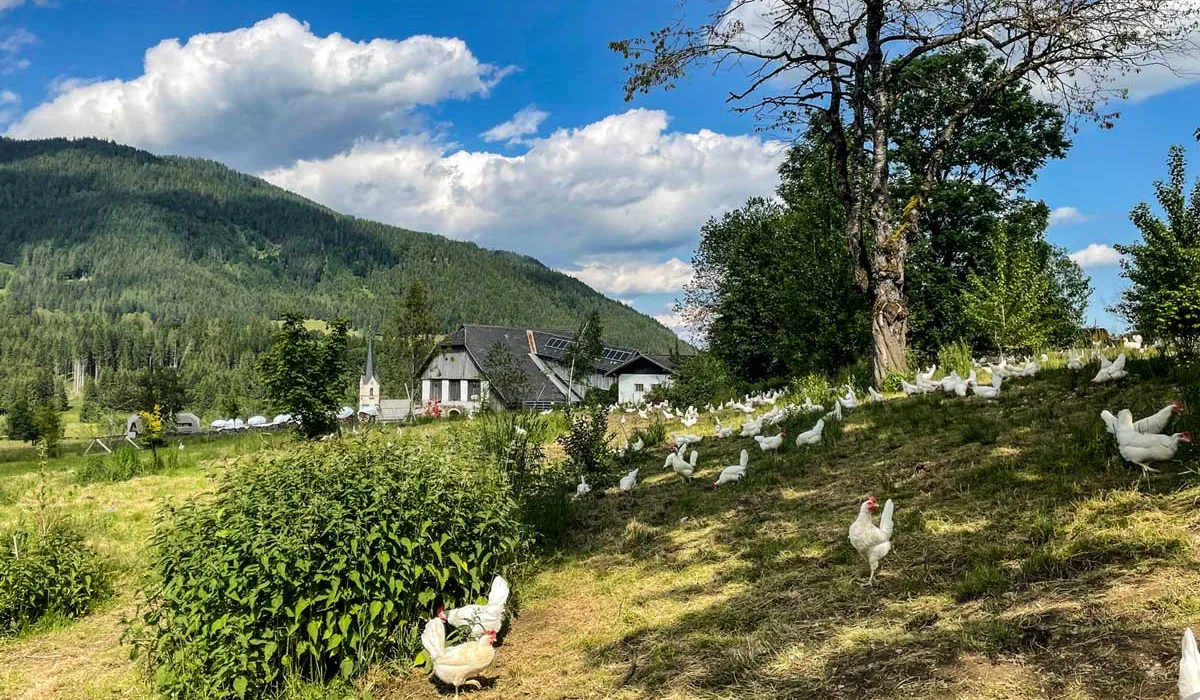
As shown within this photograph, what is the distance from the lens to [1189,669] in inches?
77.7

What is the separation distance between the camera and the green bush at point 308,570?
3.81 meters

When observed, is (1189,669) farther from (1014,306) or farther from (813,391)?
(1014,306)

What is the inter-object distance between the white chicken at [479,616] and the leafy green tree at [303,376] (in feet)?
49.2

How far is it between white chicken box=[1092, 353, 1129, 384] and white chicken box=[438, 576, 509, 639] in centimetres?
681

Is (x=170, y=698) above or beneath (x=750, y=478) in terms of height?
beneath

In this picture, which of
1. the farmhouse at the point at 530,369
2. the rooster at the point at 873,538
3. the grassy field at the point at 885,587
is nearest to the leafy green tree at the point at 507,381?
the farmhouse at the point at 530,369

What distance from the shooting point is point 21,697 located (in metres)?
4.83

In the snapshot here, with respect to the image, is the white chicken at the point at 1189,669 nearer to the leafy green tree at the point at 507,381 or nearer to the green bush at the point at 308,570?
the green bush at the point at 308,570

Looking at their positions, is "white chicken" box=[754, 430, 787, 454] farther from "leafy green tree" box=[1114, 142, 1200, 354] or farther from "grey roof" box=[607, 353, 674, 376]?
"grey roof" box=[607, 353, 674, 376]

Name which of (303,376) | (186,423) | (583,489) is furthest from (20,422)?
(583,489)

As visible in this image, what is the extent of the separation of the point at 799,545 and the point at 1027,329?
1533 cm

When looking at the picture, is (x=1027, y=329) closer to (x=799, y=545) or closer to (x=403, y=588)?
(x=799, y=545)

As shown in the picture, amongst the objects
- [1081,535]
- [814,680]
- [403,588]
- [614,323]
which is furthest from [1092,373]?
[614,323]

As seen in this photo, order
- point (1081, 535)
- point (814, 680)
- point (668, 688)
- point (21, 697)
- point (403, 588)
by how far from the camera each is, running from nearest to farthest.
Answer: point (814, 680) < point (668, 688) < point (1081, 535) < point (403, 588) < point (21, 697)
